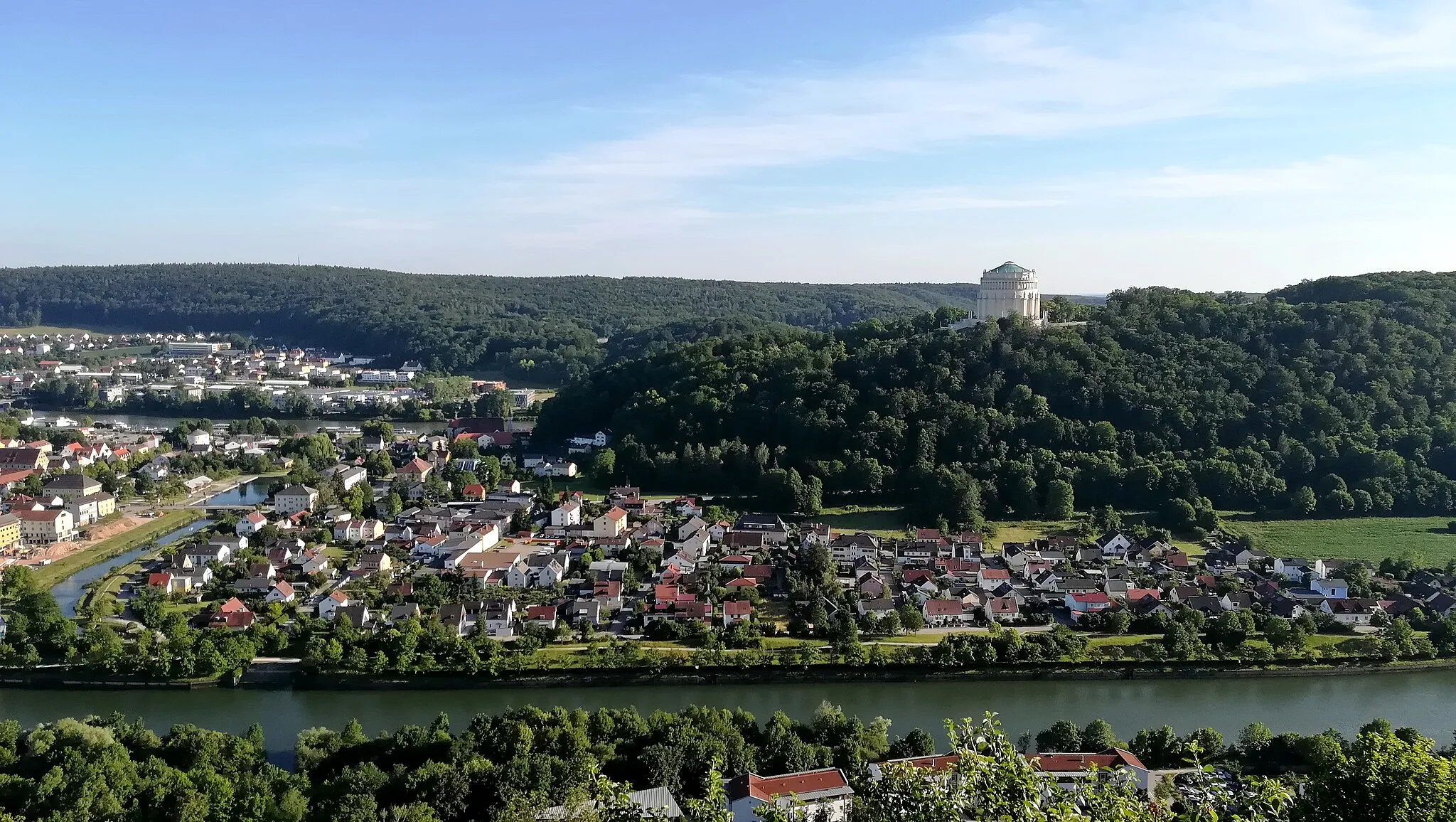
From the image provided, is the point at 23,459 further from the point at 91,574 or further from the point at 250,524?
the point at 91,574

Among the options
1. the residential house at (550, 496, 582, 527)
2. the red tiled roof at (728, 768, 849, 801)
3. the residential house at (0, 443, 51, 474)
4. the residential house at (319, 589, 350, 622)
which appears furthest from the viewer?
the residential house at (0, 443, 51, 474)

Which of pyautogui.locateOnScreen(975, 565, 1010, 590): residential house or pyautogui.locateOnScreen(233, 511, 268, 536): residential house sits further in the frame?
pyautogui.locateOnScreen(233, 511, 268, 536): residential house

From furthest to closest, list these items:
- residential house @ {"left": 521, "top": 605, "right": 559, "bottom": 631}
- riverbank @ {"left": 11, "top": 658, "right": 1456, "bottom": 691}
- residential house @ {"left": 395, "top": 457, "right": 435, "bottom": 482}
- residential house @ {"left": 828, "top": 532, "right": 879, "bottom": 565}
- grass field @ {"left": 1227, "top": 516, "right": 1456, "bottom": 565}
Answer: residential house @ {"left": 395, "top": 457, "right": 435, "bottom": 482}, grass field @ {"left": 1227, "top": 516, "right": 1456, "bottom": 565}, residential house @ {"left": 828, "top": 532, "right": 879, "bottom": 565}, residential house @ {"left": 521, "top": 605, "right": 559, "bottom": 631}, riverbank @ {"left": 11, "top": 658, "right": 1456, "bottom": 691}

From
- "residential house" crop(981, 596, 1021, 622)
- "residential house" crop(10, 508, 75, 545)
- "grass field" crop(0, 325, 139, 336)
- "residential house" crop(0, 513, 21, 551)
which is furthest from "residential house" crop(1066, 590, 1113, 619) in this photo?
"grass field" crop(0, 325, 139, 336)

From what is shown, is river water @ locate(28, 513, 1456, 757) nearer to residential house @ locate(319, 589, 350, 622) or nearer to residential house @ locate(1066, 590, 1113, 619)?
residential house @ locate(1066, 590, 1113, 619)

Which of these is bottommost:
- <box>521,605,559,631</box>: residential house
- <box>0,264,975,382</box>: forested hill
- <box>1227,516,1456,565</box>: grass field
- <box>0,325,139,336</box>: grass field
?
<box>521,605,559,631</box>: residential house

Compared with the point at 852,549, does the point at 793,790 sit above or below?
below

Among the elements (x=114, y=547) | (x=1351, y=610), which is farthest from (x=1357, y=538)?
(x=114, y=547)
